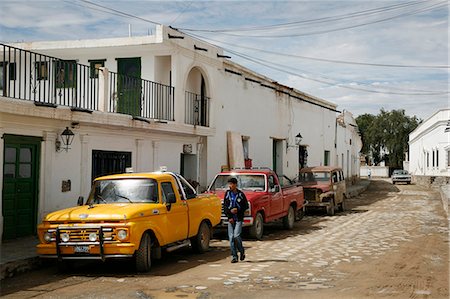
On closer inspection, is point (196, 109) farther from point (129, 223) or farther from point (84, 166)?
point (129, 223)

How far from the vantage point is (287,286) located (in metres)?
8.95

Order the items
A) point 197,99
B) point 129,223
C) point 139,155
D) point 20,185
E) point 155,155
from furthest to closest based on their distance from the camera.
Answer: point 197,99, point 155,155, point 139,155, point 20,185, point 129,223

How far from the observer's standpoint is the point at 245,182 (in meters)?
16.4

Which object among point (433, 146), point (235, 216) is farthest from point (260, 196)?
point (433, 146)

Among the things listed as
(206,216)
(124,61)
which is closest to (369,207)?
(124,61)

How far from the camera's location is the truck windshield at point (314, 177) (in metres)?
23.4

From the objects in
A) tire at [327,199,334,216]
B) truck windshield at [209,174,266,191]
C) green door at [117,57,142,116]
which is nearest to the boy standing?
truck windshield at [209,174,266,191]

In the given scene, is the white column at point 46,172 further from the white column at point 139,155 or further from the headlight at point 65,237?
the headlight at point 65,237

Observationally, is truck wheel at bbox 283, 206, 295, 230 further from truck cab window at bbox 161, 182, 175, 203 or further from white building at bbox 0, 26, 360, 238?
Result: truck cab window at bbox 161, 182, 175, 203

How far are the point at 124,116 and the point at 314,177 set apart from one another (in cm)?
1022

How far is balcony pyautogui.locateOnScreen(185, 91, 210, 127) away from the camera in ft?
67.8

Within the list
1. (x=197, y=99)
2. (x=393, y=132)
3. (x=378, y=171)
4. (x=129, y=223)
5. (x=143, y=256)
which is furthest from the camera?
(x=393, y=132)

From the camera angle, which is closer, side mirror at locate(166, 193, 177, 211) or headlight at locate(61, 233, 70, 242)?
headlight at locate(61, 233, 70, 242)

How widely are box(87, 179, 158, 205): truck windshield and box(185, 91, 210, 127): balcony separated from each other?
9.02m
